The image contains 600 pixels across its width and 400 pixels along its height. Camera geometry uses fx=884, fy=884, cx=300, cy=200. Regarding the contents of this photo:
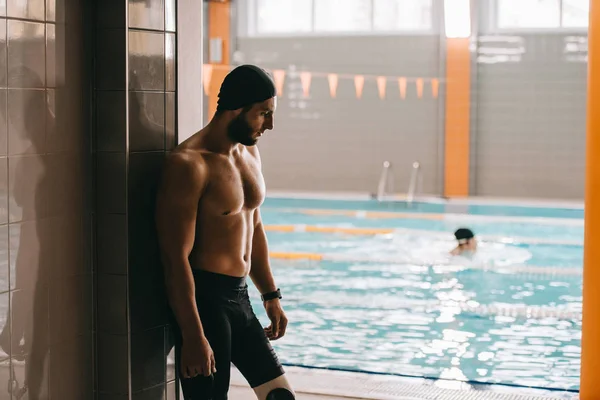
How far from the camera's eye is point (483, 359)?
225 inches

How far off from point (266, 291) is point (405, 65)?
12.9m

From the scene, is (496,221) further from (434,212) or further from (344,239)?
(344,239)

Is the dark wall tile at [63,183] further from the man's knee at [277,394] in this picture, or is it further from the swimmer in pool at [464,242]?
the swimmer in pool at [464,242]

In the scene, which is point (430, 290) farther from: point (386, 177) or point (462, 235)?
point (386, 177)

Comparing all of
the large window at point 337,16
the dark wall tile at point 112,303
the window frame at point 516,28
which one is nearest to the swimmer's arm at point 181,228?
the dark wall tile at point 112,303

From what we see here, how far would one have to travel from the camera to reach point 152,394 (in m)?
3.30

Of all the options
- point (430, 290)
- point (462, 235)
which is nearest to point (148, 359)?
point (430, 290)

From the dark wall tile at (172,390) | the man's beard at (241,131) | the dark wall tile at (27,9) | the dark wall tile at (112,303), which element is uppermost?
the dark wall tile at (27,9)

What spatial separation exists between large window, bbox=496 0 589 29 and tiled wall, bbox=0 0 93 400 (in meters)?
13.1

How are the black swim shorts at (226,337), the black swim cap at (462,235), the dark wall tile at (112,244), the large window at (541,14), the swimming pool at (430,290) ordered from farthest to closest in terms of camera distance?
the large window at (541,14)
the black swim cap at (462,235)
the swimming pool at (430,290)
the dark wall tile at (112,244)
the black swim shorts at (226,337)

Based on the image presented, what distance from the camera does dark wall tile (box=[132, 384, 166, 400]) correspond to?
3242 millimetres

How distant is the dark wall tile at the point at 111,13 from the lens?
10.0ft

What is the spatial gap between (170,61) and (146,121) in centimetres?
26

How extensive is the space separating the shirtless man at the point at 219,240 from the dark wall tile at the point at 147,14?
371 mm
